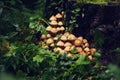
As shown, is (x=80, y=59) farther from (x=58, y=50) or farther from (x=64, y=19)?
(x=64, y=19)

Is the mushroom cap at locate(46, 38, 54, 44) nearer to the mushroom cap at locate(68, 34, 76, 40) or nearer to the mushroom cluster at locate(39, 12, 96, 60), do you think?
the mushroom cluster at locate(39, 12, 96, 60)

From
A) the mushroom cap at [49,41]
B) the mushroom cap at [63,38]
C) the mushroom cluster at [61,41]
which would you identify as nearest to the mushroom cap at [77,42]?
the mushroom cluster at [61,41]

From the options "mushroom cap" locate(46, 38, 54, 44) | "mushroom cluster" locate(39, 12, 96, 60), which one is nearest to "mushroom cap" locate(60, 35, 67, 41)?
"mushroom cluster" locate(39, 12, 96, 60)

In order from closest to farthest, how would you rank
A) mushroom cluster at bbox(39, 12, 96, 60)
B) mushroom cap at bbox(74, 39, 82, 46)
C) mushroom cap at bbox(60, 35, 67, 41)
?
mushroom cluster at bbox(39, 12, 96, 60) → mushroom cap at bbox(74, 39, 82, 46) → mushroom cap at bbox(60, 35, 67, 41)

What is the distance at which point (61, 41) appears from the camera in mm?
4922

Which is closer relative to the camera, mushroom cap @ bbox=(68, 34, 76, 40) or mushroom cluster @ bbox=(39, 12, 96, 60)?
mushroom cluster @ bbox=(39, 12, 96, 60)

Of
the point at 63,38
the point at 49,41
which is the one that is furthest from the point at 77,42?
the point at 49,41

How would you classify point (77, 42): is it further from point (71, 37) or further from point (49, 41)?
point (49, 41)

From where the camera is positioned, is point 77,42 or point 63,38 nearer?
point 77,42

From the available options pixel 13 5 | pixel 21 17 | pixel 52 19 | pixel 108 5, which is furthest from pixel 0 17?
pixel 108 5

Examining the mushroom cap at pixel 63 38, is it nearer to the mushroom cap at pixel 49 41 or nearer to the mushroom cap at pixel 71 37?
the mushroom cap at pixel 71 37

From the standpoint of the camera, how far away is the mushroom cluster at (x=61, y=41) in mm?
4590

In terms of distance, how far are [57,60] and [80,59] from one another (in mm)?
393

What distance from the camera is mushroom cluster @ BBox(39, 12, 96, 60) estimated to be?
4.59 metres
